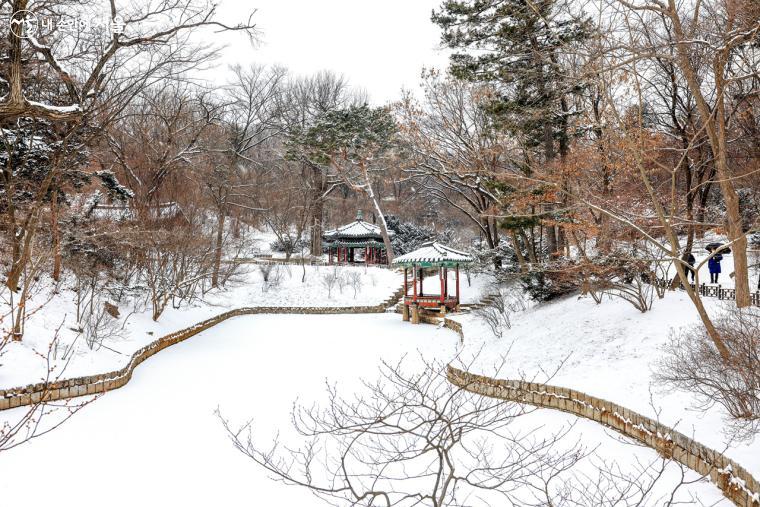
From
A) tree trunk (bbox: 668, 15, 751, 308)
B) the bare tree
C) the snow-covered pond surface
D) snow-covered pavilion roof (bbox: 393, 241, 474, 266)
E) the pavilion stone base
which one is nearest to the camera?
the bare tree

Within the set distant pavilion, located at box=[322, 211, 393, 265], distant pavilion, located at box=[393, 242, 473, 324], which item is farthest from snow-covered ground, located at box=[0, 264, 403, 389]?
distant pavilion, located at box=[393, 242, 473, 324]

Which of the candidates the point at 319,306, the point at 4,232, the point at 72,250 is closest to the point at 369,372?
the point at 72,250

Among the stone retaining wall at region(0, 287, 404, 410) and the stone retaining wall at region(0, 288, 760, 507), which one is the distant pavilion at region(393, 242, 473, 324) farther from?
the stone retaining wall at region(0, 288, 760, 507)

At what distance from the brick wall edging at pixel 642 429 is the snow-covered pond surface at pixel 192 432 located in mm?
168

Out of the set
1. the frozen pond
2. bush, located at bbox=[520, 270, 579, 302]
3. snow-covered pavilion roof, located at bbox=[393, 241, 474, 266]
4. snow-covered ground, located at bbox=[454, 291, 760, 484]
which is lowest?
the frozen pond

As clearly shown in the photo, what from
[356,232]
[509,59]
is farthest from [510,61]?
[356,232]

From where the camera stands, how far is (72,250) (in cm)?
1268

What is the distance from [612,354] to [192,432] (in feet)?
22.3

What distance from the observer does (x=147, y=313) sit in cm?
1450

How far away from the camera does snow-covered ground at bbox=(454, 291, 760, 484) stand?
5.84m

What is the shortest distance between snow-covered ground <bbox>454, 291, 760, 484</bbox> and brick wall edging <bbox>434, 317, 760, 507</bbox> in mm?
144

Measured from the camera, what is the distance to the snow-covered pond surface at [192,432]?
554cm

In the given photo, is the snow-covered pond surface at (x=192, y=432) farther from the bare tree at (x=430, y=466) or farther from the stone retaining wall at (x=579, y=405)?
the bare tree at (x=430, y=466)

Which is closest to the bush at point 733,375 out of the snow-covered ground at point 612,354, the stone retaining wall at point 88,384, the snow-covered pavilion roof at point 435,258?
the snow-covered ground at point 612,354
